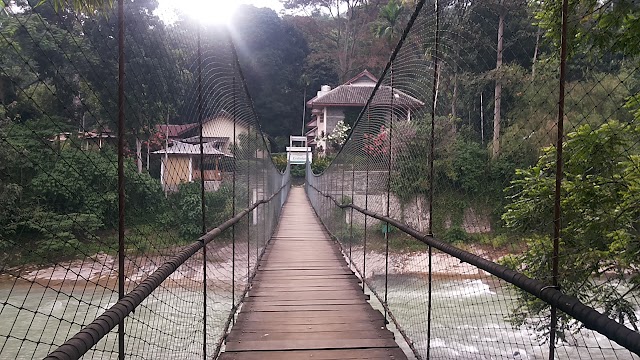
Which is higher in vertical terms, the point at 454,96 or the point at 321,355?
the point at 454,96

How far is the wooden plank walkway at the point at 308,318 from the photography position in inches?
98.5

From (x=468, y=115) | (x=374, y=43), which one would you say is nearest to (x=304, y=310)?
(x=468, y=115)

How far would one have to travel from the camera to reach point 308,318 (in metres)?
3.13

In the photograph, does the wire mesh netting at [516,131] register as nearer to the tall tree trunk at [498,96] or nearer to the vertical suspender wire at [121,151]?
the tall tree trunk at [498,96]

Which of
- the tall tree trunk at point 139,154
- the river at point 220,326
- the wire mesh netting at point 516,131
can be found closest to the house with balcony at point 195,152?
the tall tree trunk at point 139,154

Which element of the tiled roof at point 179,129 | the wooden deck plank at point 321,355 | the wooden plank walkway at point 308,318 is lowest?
the wooden plank walkway at point 308,318

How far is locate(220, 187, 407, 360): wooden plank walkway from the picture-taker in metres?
2.50

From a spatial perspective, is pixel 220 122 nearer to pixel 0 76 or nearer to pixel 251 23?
pixel 0 76

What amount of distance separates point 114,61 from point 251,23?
3542 cm

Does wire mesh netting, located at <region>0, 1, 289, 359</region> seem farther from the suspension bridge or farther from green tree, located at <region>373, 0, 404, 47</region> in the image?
green tree, located at <region>373, 0, 404, 47</region>

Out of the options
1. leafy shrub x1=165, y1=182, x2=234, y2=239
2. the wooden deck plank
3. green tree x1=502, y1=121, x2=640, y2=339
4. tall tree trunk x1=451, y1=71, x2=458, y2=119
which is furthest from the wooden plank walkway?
tall tree trunk x1=451, y1=71, x2=458, y2=119

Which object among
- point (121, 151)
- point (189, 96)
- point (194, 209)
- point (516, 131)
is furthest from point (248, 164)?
point (121, 151)

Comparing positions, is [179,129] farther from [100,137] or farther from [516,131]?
[516,131]

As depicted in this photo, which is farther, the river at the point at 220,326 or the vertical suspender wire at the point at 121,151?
the river at the point at 220,326
